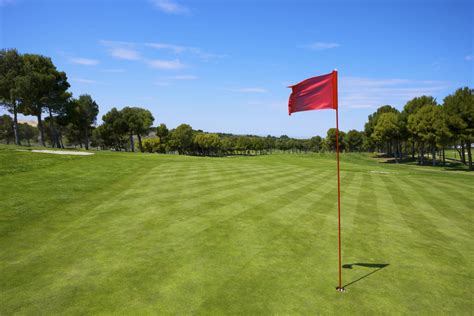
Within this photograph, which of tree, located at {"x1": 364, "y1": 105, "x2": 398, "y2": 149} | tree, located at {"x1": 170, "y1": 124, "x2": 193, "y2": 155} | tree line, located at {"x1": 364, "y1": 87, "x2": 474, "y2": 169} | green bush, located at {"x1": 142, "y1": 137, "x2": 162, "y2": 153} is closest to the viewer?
tree line, located at {"x1": 364, "y1": 87, "x2": 474, "y2": 169}

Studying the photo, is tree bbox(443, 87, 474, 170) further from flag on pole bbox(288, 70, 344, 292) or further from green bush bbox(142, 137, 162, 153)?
green bush bbox(142, 137, 162, 153)

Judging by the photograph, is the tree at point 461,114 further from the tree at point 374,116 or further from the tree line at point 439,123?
the tree at point 374,116

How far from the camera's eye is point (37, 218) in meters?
13.4

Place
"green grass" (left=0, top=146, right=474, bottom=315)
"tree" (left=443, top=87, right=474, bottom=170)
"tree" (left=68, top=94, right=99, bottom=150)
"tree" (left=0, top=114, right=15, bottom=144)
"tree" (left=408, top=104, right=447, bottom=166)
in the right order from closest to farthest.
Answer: "green grass" (left=0, top=146, right=474, bottom=315), "tree" (left=443, top=87, right=474, bottom=170), "tree" (left=408, top=104, right=447, bottom=166), "tree" (left=68, top=94, right=99, bottom=150), "tree" (left=0, top=114, right=15, bottom=144)

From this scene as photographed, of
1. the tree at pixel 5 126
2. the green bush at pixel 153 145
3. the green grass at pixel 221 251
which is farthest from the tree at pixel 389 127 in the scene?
the tree at pixel 5 126

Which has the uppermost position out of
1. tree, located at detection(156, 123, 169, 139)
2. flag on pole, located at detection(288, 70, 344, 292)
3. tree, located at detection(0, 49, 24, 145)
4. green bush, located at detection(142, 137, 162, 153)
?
tree, located at detection(0, 49, 24, 145)

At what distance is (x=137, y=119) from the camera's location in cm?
9756

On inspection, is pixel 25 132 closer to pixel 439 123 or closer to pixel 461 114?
pixel 439 123

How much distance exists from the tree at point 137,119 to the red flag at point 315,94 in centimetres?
9370

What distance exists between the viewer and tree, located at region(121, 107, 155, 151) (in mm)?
96750

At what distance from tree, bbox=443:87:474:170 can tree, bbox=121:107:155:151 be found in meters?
85.6

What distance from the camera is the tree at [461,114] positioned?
1933 inches

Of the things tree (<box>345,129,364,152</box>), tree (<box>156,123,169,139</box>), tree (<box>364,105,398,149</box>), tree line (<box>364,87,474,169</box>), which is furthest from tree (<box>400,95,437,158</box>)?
tree (<box>156,123,169,139</box>)

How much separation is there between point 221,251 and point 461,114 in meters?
57.7
